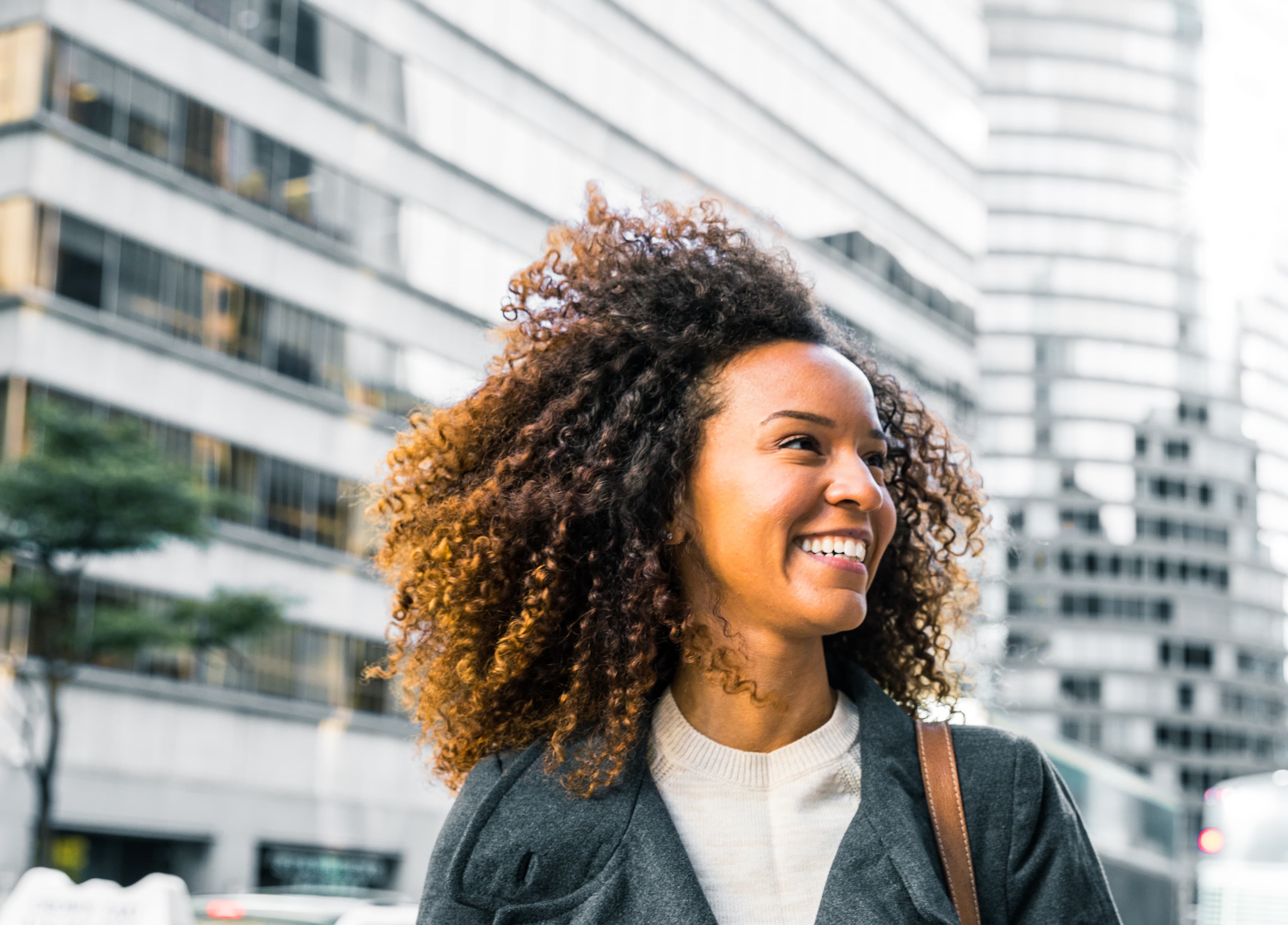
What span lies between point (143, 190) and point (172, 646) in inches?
332

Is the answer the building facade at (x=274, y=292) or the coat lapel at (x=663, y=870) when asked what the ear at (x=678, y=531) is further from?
the building facade at (x=274, y=292)

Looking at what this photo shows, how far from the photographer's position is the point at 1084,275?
95.8 metres

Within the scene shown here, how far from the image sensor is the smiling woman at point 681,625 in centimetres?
253

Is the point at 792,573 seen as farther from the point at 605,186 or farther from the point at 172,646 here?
the point at 605,186

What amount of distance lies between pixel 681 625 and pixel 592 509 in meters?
0.26

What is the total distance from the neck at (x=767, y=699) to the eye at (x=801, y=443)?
1.06ft

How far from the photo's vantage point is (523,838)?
8.41ft

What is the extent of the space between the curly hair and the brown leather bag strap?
1.13 feet

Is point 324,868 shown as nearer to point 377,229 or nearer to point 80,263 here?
point 80,263

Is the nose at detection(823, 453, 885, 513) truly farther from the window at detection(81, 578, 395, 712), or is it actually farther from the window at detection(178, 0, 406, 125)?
the window at detection(178, 0, 406, 125)

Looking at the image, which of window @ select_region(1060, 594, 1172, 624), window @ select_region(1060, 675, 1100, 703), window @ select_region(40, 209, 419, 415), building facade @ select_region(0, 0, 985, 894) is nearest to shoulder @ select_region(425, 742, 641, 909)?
building facade @ select_region(0, 0, 985, 894)

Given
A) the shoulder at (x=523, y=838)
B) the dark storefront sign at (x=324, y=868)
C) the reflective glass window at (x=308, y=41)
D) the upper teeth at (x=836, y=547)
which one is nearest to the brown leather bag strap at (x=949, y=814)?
the upper teeth at (x=836, y=547)

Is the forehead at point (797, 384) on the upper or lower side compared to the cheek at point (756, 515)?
upper

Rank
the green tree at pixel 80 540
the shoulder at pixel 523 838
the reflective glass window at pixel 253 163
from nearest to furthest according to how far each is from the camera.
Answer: the shoulder at pixel 523 838, the green tree at pixel 80 540, the reflective glass window at pixel 253 163
